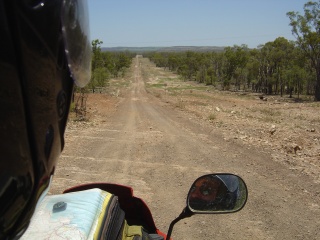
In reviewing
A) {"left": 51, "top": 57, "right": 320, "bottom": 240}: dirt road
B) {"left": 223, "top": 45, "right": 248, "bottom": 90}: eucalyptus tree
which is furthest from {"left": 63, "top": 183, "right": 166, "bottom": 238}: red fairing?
{"left": 223, "top": 45, "right": 248, "bottom": 90}: eucalyptus tree

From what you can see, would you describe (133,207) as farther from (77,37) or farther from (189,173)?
(189,173)

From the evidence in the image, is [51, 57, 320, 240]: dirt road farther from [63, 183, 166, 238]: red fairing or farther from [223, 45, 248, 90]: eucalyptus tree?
[223, 45, 248, 90]: eucalyptus tree

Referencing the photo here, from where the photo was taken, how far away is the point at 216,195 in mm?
1682

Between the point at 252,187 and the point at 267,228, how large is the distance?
145 cm

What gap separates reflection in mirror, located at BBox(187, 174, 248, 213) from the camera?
1.61 meters

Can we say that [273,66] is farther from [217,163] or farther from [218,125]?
[217,163]

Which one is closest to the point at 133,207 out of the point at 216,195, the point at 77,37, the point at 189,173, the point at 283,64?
the point at 216,195

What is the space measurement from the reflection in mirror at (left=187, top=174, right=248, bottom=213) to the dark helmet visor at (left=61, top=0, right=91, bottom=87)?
0.98 m

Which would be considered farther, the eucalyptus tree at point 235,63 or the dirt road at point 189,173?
the eucalyptus tree at point 235,63

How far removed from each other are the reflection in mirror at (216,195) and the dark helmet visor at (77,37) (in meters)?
0.98

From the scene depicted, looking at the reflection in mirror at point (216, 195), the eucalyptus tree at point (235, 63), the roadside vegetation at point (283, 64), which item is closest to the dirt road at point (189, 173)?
the reflection in mirror at point (216, 195)

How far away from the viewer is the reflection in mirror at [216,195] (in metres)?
1.61

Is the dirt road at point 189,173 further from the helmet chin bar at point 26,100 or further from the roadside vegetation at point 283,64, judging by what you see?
the roadside vegetation at point 283,64

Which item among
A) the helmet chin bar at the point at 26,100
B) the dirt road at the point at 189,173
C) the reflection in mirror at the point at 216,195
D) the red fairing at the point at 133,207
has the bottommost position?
the dirt road at the point at 189,173
